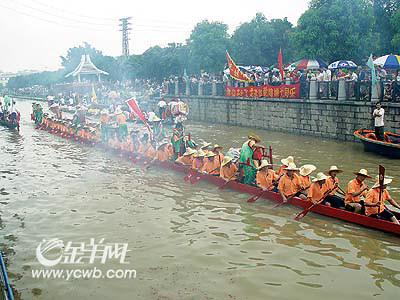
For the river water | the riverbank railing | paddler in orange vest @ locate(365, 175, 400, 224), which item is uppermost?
the riverbank railing

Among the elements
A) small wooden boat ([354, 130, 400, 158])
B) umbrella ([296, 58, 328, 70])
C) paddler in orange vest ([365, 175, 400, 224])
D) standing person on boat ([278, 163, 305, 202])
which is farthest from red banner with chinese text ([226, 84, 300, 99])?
paddler in orange vest ([365, 175, 400, 224])

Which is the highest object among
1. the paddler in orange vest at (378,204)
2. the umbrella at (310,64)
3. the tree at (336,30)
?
the tree at (336,30)

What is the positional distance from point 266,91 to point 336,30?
16.0 feet

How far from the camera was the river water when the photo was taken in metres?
6.37

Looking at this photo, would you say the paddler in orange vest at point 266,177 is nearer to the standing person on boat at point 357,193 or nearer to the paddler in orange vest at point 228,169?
the paddler in orange vest at point 228,169

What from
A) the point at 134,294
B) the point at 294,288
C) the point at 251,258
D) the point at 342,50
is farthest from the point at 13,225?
the point at 342,50

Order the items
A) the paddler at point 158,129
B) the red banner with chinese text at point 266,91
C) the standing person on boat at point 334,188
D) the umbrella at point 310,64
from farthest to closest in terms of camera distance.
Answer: the umbrella at point 310,64 → the red banner with chinese text at point 266,91 → the paddler at point 158,129 → the standing person on boat at point 334,188

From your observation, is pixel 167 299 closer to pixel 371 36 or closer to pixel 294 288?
pixel 294 288

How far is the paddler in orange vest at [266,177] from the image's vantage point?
32.1ft

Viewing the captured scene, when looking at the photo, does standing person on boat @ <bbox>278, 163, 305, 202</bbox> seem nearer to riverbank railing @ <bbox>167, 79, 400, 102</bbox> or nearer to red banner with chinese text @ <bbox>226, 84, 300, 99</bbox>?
riverbank railing @ <bbox>167, 79, 400, 102</bbox>

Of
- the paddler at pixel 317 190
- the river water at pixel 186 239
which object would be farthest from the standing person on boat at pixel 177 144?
the paddler at pixel 317 190

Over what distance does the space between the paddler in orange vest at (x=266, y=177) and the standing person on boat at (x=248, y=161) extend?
18.5 inches

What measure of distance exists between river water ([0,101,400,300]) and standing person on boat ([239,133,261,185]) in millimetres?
490

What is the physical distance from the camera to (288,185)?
9.29 meters
